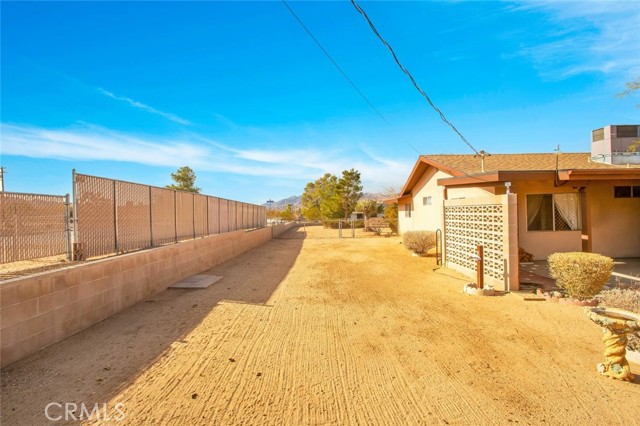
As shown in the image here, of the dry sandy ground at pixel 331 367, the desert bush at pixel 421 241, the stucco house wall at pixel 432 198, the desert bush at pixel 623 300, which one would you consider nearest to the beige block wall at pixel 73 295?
the dry sandy ground at pixel 331 367

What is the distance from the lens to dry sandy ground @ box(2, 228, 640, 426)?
9.81 feet

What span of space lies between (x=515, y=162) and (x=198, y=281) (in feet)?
45.2

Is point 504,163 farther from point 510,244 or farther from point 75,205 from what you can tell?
point 75,205

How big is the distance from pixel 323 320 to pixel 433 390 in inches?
102

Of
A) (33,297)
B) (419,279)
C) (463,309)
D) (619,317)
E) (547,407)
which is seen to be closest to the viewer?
(547,407)

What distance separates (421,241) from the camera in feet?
44.6

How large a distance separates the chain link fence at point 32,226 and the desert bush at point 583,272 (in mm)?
9604

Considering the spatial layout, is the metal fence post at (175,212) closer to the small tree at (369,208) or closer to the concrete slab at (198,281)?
the concrete slab at (198,281)

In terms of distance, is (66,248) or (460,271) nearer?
(66,248)

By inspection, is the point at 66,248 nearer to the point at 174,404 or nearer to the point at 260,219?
the point at 174,404

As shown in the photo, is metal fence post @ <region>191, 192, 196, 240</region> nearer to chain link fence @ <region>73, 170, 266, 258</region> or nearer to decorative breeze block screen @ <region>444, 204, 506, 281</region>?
chain link fence @ <region>73, 170, 266, 258</region>

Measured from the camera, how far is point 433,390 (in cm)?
337

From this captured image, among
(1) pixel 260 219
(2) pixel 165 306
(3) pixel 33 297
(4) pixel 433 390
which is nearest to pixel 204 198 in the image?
(2) pixel 165 306

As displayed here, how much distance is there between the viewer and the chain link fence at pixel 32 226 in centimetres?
483
